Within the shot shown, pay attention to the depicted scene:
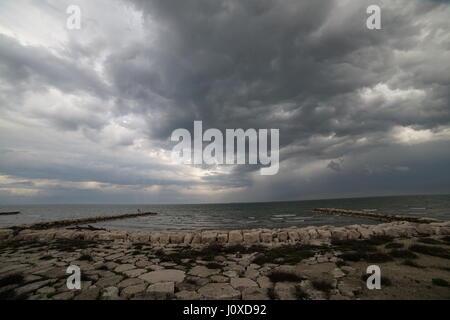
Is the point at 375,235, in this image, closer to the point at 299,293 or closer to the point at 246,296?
the point at 299,293

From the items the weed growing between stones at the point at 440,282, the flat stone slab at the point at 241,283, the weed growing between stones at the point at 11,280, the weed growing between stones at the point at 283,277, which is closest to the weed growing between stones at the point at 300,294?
the weed growing between stones at the point at 283,277

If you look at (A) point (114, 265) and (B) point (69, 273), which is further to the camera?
(A) point (114, 265)

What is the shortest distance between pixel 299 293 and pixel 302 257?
281cm

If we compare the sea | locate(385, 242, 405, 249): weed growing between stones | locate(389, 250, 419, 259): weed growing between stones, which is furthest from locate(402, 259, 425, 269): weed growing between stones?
the sea

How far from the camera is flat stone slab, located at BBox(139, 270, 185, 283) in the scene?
15.1 feet

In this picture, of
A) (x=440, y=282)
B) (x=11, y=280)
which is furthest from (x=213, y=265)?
(x=440, y=282)

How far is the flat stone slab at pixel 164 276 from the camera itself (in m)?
4.62

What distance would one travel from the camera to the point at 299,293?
3.72 m

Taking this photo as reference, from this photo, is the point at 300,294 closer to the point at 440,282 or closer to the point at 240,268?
the point at 240,268

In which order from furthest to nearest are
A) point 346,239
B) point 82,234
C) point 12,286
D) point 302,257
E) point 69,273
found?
1. point 82,234
2. point 346,239
3. point 302,257
4. point 69,273
5. point 12,286

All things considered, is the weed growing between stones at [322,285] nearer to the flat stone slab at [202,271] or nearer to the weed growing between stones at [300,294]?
the weed growing between stones at [300,294]
